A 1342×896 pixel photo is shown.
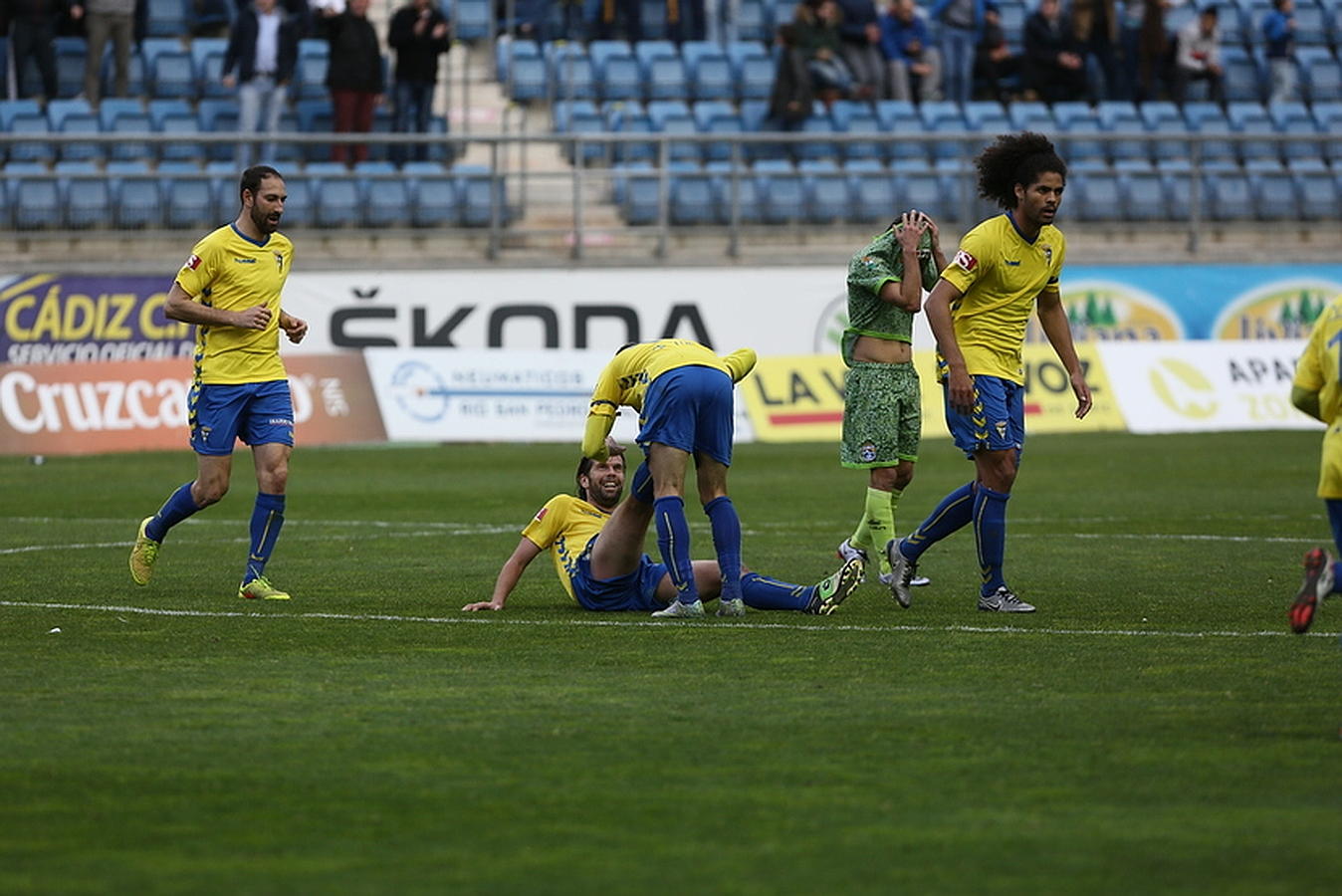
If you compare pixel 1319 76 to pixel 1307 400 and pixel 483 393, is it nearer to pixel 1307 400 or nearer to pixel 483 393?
pixel 483 393

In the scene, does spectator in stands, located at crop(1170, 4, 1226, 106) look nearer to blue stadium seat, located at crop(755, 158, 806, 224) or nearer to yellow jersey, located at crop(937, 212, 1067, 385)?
blue stadium seat, located at crop(755, 158, 806, 224)

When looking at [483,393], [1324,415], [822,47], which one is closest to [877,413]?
[1324,415]

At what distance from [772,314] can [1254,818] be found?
19090 millimetres

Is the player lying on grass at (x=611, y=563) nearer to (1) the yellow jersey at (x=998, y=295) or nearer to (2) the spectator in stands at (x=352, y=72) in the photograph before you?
(1) the yellow jersey at (x=998, y=295)

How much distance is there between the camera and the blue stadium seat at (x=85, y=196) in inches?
932

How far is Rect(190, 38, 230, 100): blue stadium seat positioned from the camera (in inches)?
1027

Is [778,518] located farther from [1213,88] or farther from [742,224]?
[1213,88]

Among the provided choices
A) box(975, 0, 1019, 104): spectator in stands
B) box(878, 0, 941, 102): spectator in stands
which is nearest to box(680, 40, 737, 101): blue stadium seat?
box(878, 0, 941, 102): spectator in stands

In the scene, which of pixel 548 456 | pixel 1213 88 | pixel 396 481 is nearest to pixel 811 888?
pixel 396 481

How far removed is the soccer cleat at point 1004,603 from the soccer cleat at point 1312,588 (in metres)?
3.07

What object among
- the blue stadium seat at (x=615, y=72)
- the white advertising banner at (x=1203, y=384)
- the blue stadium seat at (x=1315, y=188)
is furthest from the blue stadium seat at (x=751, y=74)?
the blue stadium seat at (x=1315, y=188)

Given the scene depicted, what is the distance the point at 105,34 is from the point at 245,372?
1613 cm

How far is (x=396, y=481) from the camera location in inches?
741

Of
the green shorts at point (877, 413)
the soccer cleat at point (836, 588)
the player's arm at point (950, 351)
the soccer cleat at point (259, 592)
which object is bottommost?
the soccer cleat at point (259, 592)
